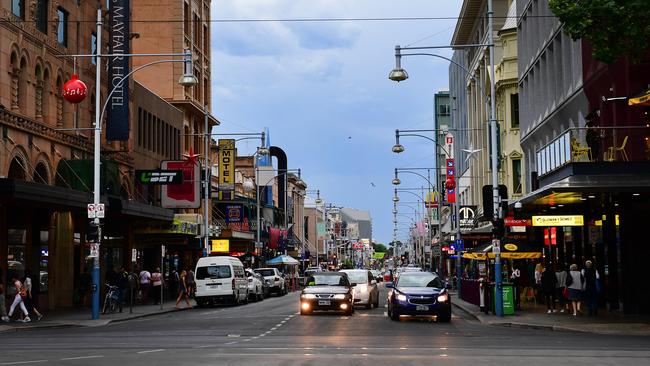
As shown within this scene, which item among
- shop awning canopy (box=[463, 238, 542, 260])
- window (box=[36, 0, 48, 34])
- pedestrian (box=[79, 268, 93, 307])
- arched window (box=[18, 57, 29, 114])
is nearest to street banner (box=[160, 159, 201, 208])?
pedestrian (box=[79, 268, 93, 307])

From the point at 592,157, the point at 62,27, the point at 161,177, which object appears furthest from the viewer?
the point at 161,177

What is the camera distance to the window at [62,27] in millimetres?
41344

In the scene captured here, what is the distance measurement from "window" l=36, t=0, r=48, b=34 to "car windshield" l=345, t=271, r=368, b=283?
1673 cm

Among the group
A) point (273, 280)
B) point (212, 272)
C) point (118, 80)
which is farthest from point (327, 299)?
point (273, 280)

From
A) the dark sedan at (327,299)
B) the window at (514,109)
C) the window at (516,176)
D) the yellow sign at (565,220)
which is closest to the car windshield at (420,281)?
the dark sedan at (327,299)

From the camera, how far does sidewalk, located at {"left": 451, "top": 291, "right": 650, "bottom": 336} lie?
24.5m

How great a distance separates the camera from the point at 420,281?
100 feet

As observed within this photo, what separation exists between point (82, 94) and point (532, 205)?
17331 millimetres

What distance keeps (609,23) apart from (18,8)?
79.5ft

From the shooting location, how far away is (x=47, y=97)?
129 ft

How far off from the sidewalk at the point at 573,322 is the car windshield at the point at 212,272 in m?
13.1

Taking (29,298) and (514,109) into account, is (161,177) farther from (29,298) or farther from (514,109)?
(514,109)

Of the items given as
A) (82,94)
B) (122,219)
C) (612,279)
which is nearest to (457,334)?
(612,279)

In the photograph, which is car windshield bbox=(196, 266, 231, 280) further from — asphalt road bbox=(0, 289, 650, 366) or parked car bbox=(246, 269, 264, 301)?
asphalt road bbox=(0, 289, 650, 366)
